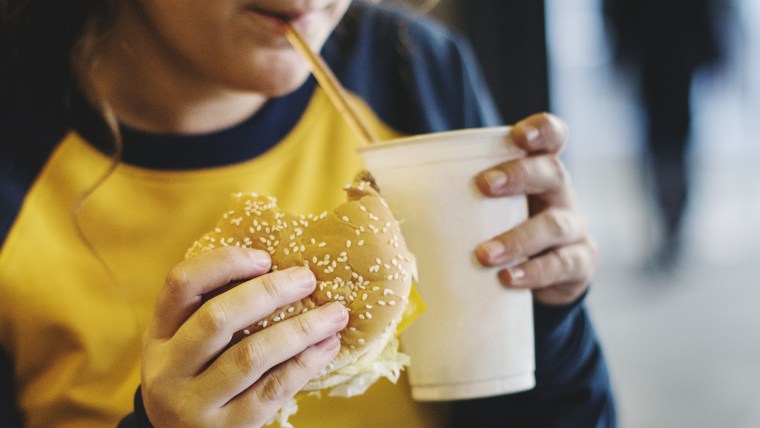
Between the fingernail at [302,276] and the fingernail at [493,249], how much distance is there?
0.21 m

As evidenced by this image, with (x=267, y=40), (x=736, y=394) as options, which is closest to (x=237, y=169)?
(x=267, y=40)

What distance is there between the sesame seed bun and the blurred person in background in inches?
169

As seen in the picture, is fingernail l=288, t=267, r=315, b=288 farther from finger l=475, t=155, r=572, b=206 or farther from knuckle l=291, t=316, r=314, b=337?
finger l=475, t=155, r=572, b=206

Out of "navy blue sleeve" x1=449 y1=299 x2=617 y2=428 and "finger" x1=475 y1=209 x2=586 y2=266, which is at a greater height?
"finger" x1=475 y1=209 x2=586 y2=266

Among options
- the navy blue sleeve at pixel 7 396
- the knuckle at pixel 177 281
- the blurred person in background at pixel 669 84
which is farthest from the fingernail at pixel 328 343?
the blurred person in background at pixel 669 84

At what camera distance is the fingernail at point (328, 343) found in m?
0.71

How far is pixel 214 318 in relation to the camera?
0.66 metres

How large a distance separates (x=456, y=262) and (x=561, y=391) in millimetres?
297

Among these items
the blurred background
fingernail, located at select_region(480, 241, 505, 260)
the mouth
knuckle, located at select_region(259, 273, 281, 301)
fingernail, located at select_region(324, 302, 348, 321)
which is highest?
the mouth

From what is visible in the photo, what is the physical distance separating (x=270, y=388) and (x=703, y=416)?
2.27 m

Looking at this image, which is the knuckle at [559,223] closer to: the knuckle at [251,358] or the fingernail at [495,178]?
the fingernail at [495,178]

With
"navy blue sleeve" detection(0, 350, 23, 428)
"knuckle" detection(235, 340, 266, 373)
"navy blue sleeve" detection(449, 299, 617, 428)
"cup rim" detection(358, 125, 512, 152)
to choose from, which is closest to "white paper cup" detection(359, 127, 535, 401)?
"cup rim" detection(358, 125, 512, 152)

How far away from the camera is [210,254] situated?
2.25 feet

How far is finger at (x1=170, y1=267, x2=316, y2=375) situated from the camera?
0.66 meters
